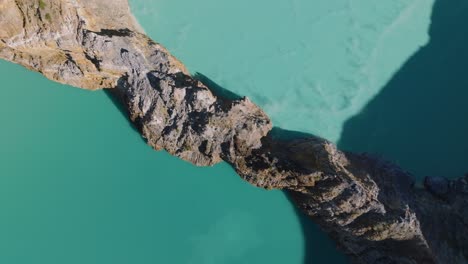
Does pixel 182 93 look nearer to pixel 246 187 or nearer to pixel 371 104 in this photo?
pixel 246 187

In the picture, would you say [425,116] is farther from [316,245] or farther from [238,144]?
[238,144]

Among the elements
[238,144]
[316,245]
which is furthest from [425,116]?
[238,144]

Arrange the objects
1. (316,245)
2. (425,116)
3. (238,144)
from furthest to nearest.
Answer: (425,116) → (316,245) → (238,144)

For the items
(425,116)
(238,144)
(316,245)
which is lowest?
(316,245)

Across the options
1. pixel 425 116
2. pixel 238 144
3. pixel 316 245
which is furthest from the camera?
pixel 425 116

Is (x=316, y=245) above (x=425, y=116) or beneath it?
beneath

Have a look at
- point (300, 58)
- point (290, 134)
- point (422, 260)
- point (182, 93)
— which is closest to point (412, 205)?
point (422, 260)
